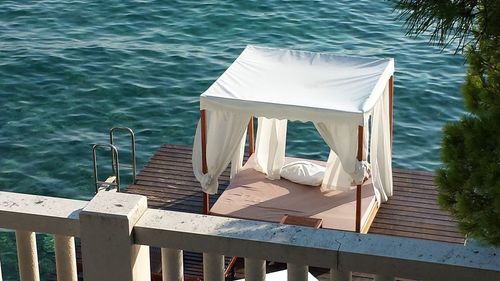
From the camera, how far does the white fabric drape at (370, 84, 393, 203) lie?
1199 cm

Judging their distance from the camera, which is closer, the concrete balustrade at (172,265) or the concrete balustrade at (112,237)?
the concrete balustrade at (112,237)

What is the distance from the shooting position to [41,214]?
160 inches

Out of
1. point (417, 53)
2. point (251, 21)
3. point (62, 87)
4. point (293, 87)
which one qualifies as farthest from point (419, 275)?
point (251, 21)

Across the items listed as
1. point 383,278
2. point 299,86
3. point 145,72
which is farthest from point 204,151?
point 383,278

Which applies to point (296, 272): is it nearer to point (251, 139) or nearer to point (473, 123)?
point (473, 123)

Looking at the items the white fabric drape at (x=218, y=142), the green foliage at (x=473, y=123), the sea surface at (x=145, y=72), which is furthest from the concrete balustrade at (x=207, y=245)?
the white fabric drape at (x=218, y=142)

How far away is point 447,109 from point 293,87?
586 centimetres

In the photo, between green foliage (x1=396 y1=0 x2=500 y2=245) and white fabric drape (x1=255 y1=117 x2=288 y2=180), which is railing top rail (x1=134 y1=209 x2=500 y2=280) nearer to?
green foliage (x1=396 y1=0 x2=500 y2=245)

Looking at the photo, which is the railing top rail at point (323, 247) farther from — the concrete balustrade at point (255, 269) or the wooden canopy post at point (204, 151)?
the wooden canopy post at point (204, 151)

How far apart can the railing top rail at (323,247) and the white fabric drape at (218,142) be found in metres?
7.33

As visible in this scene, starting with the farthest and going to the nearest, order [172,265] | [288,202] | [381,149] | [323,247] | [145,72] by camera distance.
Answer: [145,72] → [381,149] → [288,202] → [172,265] → [323,247]

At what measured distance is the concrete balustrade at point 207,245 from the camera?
370 centimetres

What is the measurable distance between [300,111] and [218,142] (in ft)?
4.39

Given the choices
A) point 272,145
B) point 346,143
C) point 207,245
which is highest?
point 207,245
